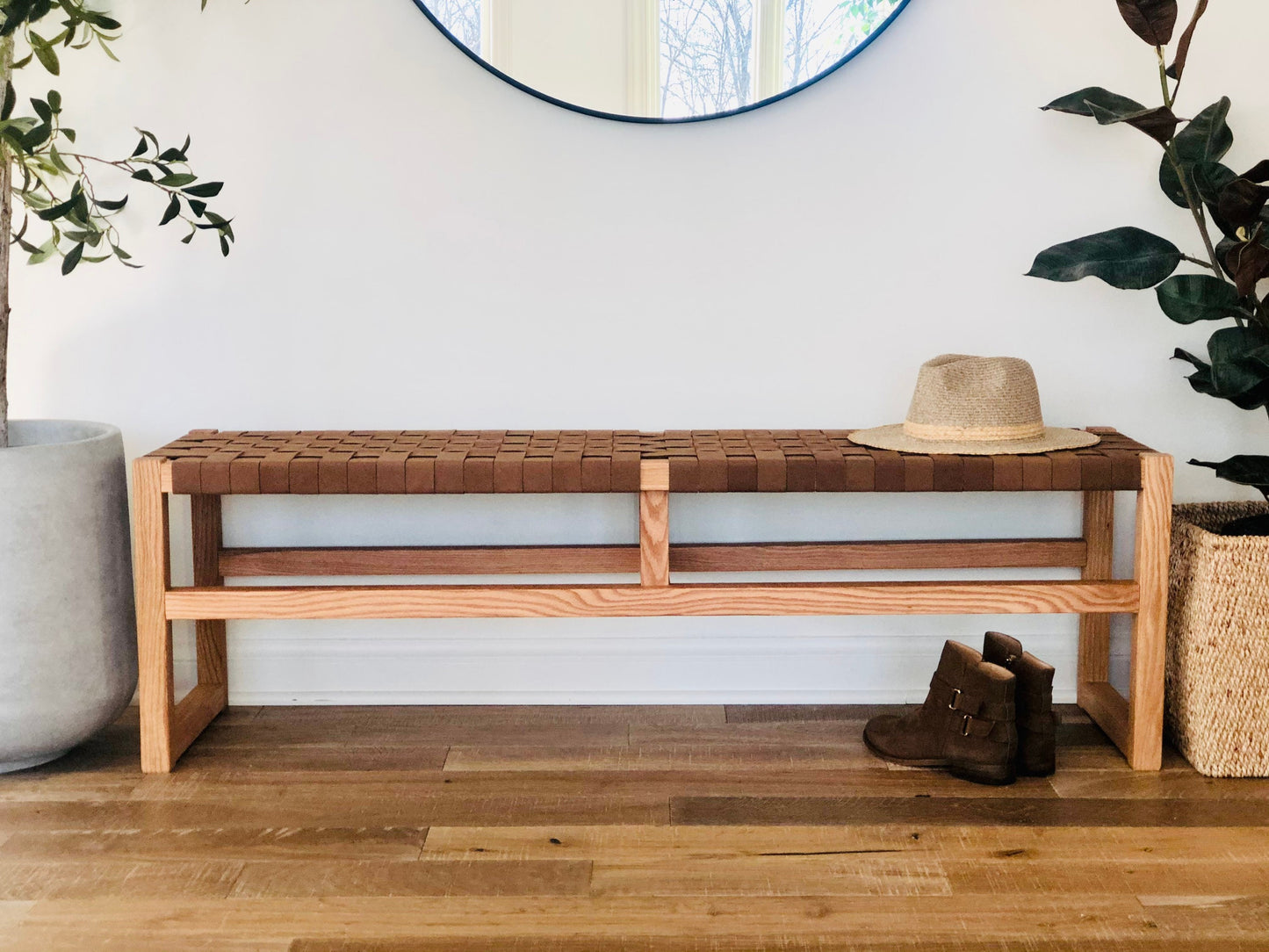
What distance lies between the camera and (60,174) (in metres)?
1.73

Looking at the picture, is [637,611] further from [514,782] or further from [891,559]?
[891,559]

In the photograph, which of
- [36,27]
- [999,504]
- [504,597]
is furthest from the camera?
[999,504]

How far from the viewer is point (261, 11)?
192 cm

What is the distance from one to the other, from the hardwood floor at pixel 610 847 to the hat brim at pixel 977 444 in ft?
1.81

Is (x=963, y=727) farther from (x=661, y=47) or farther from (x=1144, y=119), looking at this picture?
(x=661, y=47)

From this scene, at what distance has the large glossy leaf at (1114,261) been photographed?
1753 millimetres

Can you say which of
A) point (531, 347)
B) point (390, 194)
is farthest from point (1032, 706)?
point (390, 194)

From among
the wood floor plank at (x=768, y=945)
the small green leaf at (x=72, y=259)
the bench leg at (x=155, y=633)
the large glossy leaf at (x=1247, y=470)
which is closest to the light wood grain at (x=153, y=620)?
the bench leg at (x=155, y=633)

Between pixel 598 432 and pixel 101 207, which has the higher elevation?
pixel 101 207

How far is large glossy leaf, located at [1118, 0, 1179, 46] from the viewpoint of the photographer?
1.58m

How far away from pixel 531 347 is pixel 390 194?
398mm

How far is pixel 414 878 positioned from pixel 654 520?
65cm

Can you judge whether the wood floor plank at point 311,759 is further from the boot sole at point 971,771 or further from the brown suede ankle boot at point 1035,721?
the brown suede ankle boot at point 1035,721

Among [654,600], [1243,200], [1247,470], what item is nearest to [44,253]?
A: [654,600]
